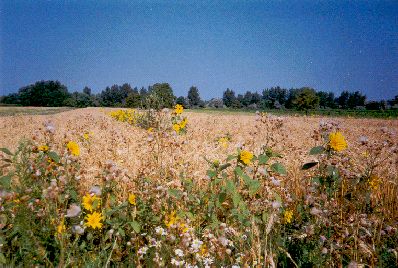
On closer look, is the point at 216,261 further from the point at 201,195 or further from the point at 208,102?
the point at 208,102

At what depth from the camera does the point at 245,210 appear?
257 centimetres

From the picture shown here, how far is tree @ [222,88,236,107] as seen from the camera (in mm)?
125700

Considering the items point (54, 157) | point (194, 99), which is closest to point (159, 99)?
point (54, 157)

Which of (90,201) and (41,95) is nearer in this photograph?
(90,201)

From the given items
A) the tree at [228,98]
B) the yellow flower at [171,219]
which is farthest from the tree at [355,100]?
the yellow flower at [171,219]

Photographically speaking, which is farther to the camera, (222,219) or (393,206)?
(393,206)

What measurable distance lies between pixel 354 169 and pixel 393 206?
4.02ft

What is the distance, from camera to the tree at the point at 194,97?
374ft

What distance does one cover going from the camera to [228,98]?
425ft

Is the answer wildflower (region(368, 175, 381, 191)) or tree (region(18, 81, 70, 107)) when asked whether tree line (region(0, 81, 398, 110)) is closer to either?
tree (region(18, 81, 70, 107))

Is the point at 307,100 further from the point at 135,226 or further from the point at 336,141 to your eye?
the point at 135,226

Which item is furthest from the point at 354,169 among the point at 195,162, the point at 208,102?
the point at 208,102

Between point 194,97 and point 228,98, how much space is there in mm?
20530

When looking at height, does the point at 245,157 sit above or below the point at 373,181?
above
